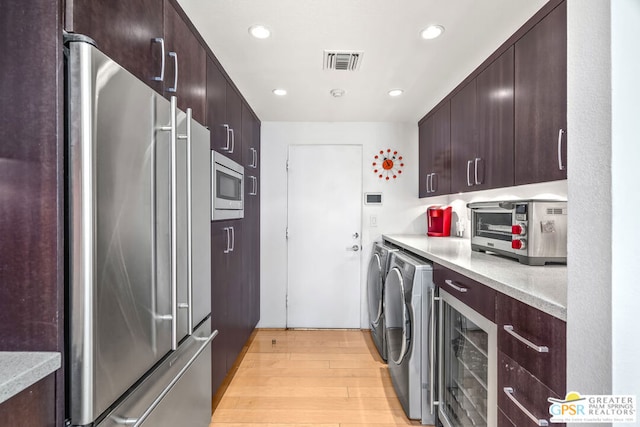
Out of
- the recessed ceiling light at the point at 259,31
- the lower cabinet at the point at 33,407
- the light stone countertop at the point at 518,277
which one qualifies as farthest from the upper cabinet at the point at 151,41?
the light stone countertop at the point at 518,277

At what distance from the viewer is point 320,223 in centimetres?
359

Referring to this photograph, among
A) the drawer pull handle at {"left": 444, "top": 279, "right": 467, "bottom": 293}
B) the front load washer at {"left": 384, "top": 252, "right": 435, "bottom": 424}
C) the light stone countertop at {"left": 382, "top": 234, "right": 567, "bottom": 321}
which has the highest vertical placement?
the light stone countertop at {"left": 382, "top": 234, "right": 567, "bottom": 321}

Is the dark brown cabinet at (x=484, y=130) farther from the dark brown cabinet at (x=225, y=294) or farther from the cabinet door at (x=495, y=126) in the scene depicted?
the dark brown cabinet at (x=225, y=294)

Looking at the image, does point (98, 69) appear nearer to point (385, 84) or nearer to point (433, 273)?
point (433, 273)

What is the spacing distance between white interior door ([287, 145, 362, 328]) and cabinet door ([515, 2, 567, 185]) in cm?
197

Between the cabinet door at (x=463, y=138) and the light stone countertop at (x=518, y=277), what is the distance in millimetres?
722

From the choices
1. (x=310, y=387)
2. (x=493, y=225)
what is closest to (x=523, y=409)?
(x=493, y=225)

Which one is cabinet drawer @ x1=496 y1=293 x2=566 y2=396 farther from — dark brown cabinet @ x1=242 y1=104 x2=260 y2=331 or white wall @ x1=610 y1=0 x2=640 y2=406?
dark brown cabinet @ x1=242 y1=104 x2=260 y2=331

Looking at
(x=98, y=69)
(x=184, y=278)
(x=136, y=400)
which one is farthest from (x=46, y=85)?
(x=136, y=400)

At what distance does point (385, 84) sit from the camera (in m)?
2.53

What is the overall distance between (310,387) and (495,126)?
2.14 meters

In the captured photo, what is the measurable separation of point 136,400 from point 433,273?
1515mm

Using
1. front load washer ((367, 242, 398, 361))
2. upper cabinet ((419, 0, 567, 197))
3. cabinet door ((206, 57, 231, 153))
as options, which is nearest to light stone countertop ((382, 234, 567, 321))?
upper cabinet ((419, 0, 567, 197))

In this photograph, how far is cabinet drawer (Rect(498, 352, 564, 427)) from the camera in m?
0.98
